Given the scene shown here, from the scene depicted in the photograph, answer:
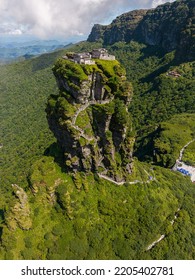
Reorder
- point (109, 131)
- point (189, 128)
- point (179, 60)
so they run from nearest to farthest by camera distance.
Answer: point (109, 131)
point (189, 128)
point (179, 60)

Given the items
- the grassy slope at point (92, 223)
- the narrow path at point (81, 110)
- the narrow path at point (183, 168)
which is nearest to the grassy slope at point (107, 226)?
the grassy slope at point (92, 223)

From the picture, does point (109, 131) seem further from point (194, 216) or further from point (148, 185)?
point (194, 216)

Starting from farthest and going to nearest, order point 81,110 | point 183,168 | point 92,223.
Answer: point 183,168, point 92,223, point 81,110

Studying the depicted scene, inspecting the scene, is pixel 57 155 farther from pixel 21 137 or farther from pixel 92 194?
pixel 21 137

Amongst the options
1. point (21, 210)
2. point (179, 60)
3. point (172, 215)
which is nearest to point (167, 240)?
point (172, 215)

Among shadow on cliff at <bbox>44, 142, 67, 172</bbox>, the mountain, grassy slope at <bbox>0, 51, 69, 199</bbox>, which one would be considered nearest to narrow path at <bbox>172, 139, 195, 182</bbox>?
the mountain

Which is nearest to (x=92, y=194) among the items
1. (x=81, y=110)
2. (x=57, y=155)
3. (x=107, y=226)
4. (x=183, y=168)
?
(x=107, y=226)

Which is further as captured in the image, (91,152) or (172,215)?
(172,215)
